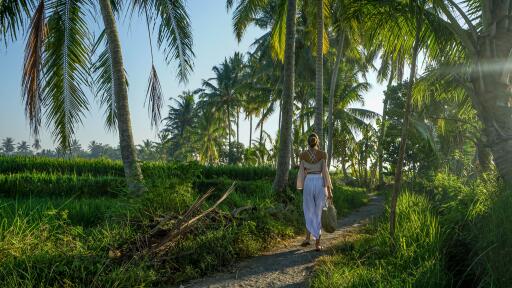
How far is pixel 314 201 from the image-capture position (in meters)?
5.88

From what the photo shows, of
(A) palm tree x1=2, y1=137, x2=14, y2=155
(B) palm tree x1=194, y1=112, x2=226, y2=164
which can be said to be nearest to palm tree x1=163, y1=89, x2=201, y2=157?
(B) palm tree x1=194, y1=112, x2=226, y2=164

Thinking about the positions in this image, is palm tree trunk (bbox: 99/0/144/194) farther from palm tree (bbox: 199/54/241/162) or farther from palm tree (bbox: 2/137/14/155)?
palm tree (bbox: 2/137/14/155)

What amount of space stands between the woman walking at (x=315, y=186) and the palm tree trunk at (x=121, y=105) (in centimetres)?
280

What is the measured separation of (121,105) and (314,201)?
12.1 ft

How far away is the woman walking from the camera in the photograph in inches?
229

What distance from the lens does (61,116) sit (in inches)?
304

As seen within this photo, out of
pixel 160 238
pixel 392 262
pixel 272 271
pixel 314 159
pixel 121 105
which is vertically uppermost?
pixel 121 105

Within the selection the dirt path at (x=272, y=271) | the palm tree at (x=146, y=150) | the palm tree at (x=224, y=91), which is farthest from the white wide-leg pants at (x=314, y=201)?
the palm tree at (x=146, y=150)

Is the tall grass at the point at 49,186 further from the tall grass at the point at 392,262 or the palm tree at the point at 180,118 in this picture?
the palm tree at the point at 180,118

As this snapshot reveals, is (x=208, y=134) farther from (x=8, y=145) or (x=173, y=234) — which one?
(x=8, y=145)

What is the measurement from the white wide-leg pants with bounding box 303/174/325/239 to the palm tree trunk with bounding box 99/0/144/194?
2.80 meters

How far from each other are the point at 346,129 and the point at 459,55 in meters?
18.1

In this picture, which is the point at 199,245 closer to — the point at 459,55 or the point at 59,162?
the point at 459,55

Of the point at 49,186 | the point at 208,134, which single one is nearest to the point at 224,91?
the point at 208,134
